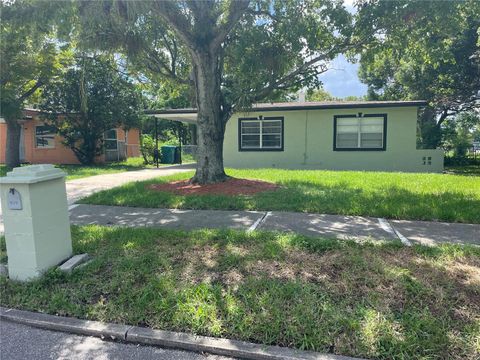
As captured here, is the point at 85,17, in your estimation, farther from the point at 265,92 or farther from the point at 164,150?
the point at 164,150

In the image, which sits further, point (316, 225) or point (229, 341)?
point (316, 225)

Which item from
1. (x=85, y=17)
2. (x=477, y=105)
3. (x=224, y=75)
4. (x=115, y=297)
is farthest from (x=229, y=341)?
(x=477, y=105)

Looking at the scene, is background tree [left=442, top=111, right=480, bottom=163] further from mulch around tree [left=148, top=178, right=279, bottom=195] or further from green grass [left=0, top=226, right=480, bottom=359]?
green grass [left=0, top=226, right=480, bottom=359]

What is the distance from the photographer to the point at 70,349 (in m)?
2.93

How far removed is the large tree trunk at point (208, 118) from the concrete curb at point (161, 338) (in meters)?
6.63

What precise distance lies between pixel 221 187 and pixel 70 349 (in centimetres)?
653

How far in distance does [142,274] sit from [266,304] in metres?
1.48

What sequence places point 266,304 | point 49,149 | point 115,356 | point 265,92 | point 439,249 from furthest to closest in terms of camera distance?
point 49,149 < point 265,92 < point 439,249 < point 266,304 < point 115,356

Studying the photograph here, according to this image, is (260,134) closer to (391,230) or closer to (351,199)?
(351,199)

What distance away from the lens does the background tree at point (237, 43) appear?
9086mm

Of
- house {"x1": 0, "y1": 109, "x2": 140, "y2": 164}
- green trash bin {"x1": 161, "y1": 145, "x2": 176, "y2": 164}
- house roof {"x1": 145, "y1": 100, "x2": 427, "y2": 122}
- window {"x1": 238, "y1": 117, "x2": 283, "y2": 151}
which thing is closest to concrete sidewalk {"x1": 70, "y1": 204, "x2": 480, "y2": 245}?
house roof {"x1": 145, "y1": 100, "x2": 427, "y2": 122}

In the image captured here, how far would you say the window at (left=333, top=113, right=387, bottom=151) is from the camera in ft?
52.7

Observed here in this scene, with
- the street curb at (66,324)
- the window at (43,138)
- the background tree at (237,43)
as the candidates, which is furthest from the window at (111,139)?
the street curb at (66,324)

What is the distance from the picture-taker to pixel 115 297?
359 centimetres
